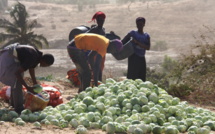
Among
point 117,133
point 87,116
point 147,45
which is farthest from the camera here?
point 147,45

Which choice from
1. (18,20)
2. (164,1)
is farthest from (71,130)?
(164,1)

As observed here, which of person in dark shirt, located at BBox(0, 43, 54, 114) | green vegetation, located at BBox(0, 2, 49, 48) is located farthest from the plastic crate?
green vegetation, located at BBox(0, 2, 49, 48)

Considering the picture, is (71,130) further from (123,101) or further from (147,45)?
(147,45)

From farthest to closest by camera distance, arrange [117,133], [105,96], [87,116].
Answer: [105,96], [87,116], [117,133]

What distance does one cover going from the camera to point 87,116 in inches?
251

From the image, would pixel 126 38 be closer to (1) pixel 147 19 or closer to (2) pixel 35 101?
(2) pixel 35 101

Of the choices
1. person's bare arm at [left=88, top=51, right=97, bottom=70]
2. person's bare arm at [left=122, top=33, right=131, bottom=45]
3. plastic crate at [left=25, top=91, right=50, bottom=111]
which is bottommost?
plastic crate at [left=25, top=91, right=50, bottom=111]

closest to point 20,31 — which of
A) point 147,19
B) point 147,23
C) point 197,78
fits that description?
point 197,78

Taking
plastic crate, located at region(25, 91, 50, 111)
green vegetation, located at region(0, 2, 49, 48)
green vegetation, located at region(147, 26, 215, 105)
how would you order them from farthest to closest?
green vegetation, located at region(0, 2, 49, 48)
green vegetation, located at region(147, 26, 215, 105)
plastic crate, located at region(25, 91, 50, 111)

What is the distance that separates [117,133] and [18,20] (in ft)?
61.1

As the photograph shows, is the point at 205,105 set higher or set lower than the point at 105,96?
lower

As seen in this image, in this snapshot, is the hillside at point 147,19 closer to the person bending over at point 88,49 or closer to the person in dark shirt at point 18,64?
the person bending over at point 88,49

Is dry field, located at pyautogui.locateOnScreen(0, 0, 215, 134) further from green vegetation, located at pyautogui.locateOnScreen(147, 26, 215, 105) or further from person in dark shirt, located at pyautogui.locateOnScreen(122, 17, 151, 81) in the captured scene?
person in dark shirt, located at pyautogui.locateOnScreen(122, 17, 151, 81)

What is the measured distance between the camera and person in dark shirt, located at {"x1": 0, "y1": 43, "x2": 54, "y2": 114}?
6680mm
